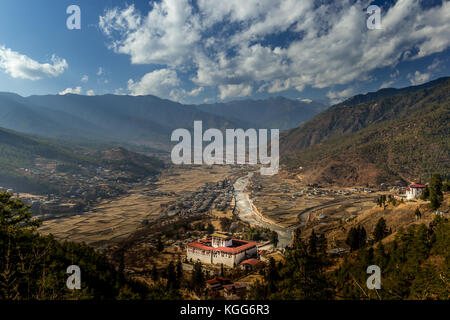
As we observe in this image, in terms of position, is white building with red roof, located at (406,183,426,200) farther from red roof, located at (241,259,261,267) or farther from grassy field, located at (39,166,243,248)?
grassy field, located at (39,166,243,248)

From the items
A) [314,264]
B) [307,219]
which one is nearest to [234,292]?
[314,264]

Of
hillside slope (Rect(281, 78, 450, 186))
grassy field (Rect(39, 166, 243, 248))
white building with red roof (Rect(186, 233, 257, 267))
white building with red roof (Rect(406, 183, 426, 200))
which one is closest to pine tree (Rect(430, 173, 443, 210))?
white building with red roof (Rect(406, 183, 426, 200))

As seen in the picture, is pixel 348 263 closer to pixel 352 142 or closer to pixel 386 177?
pixel 386 177

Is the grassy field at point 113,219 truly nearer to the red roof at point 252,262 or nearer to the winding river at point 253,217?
the winding river at point 253,217

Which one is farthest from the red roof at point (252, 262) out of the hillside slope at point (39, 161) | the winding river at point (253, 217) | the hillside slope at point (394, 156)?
the hillside slope at point (39, 161)

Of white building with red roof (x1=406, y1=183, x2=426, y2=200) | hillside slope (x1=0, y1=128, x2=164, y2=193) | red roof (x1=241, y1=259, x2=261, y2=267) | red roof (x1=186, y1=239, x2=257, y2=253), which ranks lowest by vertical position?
red roof (x1=241, y1=259, x2=261, y2=267)

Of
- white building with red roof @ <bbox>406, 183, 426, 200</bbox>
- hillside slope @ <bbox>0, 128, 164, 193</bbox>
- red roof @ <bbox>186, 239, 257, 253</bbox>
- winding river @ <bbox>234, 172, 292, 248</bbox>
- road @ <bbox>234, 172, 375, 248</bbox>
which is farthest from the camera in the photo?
hillside slope @ <bbox>0, 128, 164, 193</bbox>
